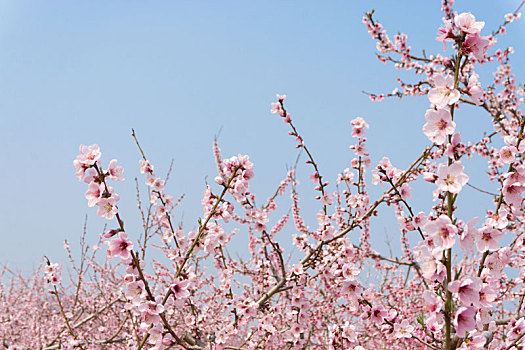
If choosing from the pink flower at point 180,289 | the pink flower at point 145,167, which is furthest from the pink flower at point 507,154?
the pink flower at point 145,167

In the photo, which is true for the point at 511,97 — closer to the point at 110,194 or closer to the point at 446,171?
the point at 446,171

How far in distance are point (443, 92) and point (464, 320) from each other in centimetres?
106

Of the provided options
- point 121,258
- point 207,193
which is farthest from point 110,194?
point 207,193

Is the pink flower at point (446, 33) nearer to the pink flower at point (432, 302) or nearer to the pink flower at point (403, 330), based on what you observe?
the pink flower at point (432, 302)

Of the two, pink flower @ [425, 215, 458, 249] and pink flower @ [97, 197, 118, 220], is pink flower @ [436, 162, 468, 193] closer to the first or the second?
pink flower @ [425, 215, 458, 249]

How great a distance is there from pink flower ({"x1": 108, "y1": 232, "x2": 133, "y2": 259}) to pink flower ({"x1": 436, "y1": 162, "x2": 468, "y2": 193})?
66.6 inches

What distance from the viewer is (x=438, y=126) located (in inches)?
72.9

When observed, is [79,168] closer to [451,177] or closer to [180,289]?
[180,289]

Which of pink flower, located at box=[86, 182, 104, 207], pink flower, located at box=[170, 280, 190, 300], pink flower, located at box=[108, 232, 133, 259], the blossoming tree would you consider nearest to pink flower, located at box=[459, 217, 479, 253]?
the blossoming tree

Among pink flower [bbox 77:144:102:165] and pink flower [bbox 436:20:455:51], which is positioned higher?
pink flower [bbox 436:20:455:51]

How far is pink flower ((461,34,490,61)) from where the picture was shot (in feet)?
6.18

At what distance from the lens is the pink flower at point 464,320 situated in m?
1.82

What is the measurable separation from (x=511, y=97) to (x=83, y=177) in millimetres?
7731

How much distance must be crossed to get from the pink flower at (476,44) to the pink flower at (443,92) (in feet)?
0.71
